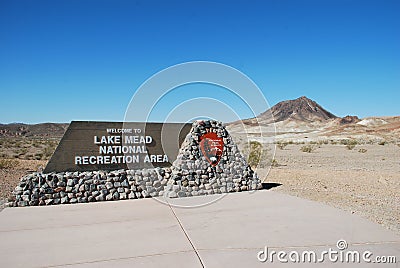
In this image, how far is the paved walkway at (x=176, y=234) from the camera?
5586 millimetres

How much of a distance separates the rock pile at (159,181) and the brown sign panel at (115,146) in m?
0.29

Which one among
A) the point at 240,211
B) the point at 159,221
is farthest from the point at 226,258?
the point at 240,211

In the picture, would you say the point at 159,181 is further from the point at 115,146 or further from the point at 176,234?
the point at 176,234

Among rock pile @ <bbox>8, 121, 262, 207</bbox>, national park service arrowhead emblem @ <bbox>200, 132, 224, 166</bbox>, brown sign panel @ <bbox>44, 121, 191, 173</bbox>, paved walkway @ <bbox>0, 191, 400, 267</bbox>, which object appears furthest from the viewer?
national park service arrowhead emblem @ <bbox>200, 132, 224, 166</bbox>

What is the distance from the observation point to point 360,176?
16.9 meters

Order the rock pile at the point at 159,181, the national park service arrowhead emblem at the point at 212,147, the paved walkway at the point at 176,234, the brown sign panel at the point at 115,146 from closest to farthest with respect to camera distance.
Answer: the paved walkway at the point at 176,234 → the rock pile at the point at 159,181 → the brown sign panel at the point at 115,146 → the national park service arrowhead emblem at the point at 212,147

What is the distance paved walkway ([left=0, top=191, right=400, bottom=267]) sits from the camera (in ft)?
18.3

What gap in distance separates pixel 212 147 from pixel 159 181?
7.23 feet

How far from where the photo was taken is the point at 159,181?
11.4m

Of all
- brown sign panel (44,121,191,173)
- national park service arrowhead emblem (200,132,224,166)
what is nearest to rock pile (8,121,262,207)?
national park service arrowhead emblem (200,132,224,166)

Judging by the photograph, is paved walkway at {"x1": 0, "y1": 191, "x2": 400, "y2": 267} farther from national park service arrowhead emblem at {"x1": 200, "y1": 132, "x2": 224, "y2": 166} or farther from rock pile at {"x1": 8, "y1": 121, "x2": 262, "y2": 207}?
national park service arrowhead emblem at {"x1": 200, "y1": 132, "x2": 224, "y2": 166}

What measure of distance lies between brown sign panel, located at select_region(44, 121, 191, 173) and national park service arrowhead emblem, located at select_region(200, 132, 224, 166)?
0.84 metres

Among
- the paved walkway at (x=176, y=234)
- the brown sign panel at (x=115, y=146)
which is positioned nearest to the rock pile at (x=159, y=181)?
the brown sign panel at (x=115, y=146)

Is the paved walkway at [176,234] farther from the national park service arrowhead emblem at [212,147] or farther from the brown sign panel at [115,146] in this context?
the national park service arrowhead emblem at [212,147]
